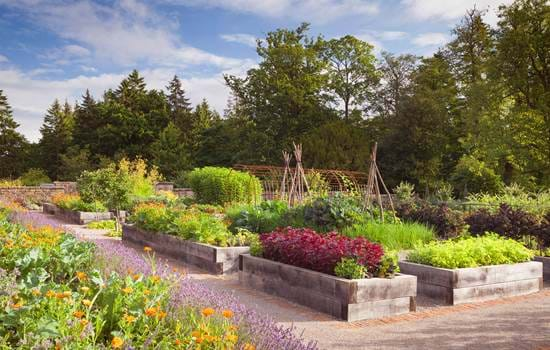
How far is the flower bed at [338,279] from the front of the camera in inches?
205

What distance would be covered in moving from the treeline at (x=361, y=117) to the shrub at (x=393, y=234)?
14291 mm

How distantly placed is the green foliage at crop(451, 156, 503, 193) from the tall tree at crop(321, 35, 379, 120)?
9.41 meters

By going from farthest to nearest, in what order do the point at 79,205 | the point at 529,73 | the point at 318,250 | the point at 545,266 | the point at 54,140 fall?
1. the point at 54,140
2. the point at 529,73
3. the point at 79,205
4. the point at 545,266
5. the point at 318,250

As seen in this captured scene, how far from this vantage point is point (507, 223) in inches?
346

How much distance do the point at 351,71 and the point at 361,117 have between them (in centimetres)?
291

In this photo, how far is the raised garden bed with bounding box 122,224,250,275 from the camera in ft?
25.1

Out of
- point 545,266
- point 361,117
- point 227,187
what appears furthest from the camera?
point 361,117

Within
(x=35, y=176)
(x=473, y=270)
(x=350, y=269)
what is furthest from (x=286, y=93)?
(x=350, y=269)

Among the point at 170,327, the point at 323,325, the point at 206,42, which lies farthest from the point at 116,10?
the point at 170,327

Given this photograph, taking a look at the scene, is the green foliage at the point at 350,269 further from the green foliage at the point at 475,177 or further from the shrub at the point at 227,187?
the green foliage at the point at 475,177

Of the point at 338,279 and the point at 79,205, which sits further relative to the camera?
the point at 79,205

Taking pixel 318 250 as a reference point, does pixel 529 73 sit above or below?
above

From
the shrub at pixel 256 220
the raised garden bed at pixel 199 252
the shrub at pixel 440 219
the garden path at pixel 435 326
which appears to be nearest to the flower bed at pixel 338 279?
the garden path at pixel 435 326

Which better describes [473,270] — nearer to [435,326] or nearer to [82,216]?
[435,326]
